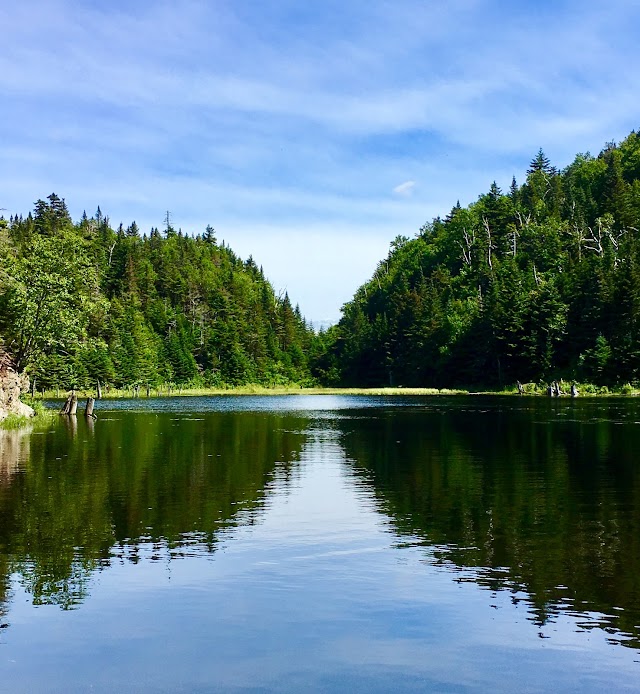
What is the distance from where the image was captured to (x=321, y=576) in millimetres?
17859

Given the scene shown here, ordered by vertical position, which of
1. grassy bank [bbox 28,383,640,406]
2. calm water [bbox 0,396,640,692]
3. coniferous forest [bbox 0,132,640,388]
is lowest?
calm water [bbox 0,396,640,692]

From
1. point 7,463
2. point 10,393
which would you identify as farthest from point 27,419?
point 7,463

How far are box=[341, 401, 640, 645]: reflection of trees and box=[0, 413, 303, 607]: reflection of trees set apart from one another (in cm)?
551

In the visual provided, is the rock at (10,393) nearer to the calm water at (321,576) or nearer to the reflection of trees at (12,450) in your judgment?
the reflection of trees at (12,450)

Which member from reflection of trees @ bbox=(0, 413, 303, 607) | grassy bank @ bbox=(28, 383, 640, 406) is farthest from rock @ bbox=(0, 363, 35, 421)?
grassy bank @ bbox=(28, 383, 640, 406)

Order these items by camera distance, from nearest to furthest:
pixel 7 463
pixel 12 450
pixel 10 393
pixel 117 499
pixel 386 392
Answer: pixel 117 499, pixel 7 463, pixel 12 450, pixel 10 393, pixel 386 392

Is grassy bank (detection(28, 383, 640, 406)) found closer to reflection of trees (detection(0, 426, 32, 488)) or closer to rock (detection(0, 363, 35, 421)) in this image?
rock (detection(0, 363, 35, 421))

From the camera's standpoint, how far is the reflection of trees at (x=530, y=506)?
55.6 ft

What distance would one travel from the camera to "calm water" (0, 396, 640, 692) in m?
12.5

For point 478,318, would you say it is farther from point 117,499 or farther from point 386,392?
point 117,499

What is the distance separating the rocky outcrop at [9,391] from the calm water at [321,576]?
27343mm

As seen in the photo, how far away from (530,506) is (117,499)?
1430cm

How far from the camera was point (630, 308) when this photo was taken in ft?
410

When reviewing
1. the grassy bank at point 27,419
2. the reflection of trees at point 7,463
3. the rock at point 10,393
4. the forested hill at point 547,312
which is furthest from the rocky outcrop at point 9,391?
the forested hill at point 547,312
